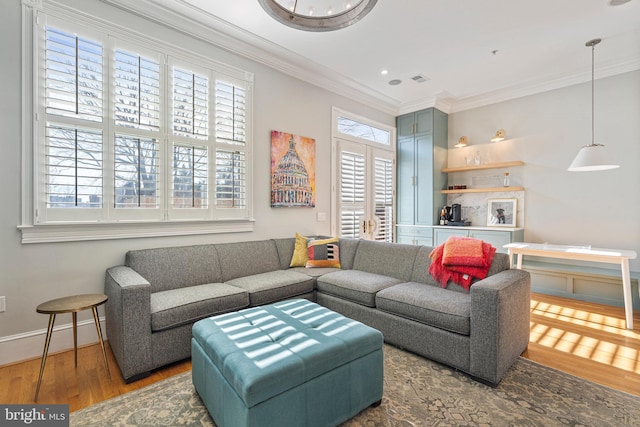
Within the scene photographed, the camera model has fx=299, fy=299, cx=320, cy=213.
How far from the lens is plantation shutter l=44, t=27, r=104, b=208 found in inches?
91.1

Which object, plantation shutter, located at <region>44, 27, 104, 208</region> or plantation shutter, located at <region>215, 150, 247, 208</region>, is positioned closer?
plantation shutter, located at <region>44, 27, 104, 208</region>

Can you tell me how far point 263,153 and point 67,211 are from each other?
6.46 ft

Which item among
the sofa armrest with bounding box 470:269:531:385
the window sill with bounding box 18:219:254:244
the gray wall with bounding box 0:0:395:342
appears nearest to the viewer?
the sofa armrest with bounding box 470:269:531:385

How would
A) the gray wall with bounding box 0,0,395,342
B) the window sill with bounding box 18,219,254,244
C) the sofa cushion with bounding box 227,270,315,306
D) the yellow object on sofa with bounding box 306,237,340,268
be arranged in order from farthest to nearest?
the yellow object on sofa with bounding box 306,237,340,268
the sofa cushion with bounding box 227,270,315,306
the window sill with bounding box 18,219,254,244
the gray wall with bounding box 0,0,395,342

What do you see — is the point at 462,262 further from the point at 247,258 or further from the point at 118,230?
the point at 118,230

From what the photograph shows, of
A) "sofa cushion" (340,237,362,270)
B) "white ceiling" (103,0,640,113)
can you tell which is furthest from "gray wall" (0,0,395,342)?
"sofa cushion" (340,237,362,270)

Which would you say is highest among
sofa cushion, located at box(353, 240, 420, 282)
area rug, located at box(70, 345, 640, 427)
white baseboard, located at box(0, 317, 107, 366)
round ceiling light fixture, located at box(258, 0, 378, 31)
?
round ceiling light fixture, located at box(258, 0, 378, 31)

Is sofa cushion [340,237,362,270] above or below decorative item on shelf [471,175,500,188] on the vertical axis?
below

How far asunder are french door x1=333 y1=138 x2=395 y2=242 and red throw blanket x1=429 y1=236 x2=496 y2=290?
6.55 ft

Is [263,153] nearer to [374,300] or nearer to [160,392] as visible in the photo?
[374,300]

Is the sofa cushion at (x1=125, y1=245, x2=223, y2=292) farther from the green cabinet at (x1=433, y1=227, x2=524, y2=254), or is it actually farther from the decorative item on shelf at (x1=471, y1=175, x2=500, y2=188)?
the decorative item on shelf at (x1=471, y1=175, x2=500, y2=188)

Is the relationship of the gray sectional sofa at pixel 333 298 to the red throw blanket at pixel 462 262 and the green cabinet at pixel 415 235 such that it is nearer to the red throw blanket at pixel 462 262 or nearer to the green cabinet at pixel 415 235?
the red throw blanket at pixel 462 262

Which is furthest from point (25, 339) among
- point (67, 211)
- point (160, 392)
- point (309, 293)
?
point (309, 293)

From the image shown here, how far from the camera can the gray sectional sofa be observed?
6.57 ft
